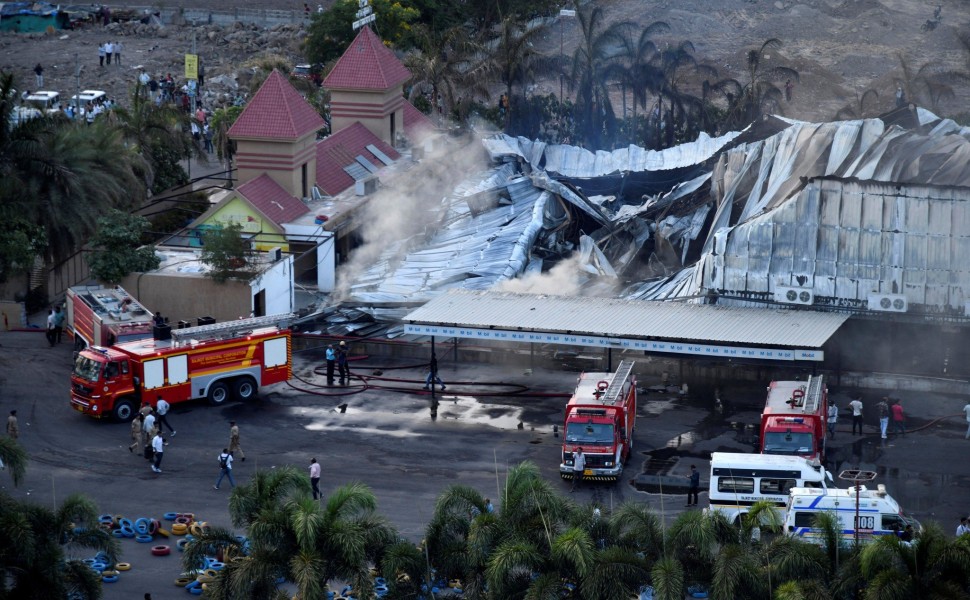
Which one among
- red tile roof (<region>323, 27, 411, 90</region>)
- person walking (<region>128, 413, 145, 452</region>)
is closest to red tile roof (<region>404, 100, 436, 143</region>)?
red tile roof (<region>323, 27, 411, 90</region>)

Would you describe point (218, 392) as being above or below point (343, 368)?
below

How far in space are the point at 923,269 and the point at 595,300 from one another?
921 centimetres

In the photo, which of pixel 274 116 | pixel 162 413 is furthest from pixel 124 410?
pixel 274 116

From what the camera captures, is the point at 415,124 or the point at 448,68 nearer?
the point at 415,124

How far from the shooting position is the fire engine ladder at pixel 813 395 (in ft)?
125

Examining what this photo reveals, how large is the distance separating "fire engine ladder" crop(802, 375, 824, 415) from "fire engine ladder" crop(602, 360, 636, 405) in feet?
15.1

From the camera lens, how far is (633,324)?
1711 inches

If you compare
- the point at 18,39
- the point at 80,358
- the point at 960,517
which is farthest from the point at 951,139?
the point at 18,39

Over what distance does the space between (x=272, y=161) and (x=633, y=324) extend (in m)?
19.2

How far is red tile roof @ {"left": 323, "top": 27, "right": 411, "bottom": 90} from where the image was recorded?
6556 centimetres

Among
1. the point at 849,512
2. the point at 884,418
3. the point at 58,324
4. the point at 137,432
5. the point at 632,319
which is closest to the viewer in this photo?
the point at 849,512

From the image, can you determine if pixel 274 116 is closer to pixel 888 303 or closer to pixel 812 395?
pixel 888 303

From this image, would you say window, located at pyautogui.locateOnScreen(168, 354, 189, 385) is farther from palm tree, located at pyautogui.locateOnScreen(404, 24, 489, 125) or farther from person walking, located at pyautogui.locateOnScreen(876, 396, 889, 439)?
palm tree, located at pyautogui.locateOnScreen(404, 24, 489, 125)

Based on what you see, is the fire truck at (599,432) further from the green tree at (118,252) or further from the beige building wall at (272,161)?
the beige building wall at (272,161)
